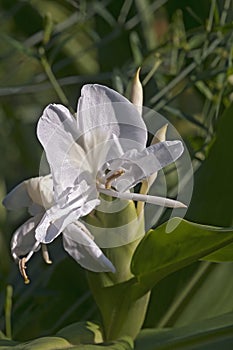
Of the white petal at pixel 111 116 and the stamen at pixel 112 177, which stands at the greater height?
the white petal at pixel 111 116

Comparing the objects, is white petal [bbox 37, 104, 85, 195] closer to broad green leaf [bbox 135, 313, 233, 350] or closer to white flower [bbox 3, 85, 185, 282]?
white flower [bbox 3, 85, 185, 282]

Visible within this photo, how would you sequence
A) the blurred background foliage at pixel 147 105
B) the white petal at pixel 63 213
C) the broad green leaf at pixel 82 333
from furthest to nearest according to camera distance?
the blurred background foliage at pixel 147 105
the broad green leaf at pixel 82 333
the white petal at pixel 63 213

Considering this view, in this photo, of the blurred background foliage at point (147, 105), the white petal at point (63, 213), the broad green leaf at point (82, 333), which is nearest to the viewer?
the white petal at point (63, 213)

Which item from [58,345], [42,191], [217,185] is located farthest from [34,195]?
[217,185]

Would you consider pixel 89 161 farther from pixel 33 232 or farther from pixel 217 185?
pixel 217 185

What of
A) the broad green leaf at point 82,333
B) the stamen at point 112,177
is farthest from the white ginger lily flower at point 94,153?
the broad green leaf at point 82,333

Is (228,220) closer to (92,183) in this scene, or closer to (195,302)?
(195,302)

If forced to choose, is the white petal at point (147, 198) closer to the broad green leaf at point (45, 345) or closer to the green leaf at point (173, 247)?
the green leaf at point (173, 247)

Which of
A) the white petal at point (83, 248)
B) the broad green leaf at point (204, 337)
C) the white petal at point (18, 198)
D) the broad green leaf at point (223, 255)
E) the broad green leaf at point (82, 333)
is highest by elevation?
the white petal at point (18, 198)
